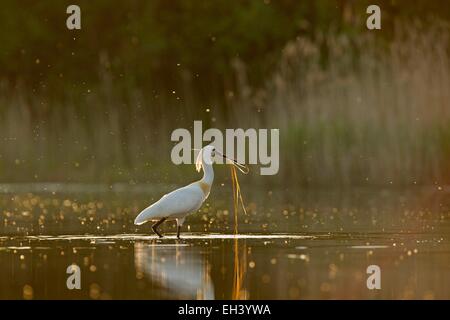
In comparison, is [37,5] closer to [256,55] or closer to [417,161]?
[256,55]

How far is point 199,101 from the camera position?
29.5m

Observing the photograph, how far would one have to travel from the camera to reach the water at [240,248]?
1030 cm

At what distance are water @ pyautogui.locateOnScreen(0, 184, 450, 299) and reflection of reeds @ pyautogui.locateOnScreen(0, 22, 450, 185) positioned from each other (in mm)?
934

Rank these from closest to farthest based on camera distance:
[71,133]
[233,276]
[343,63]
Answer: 1. [233,276]
2. [343,63]
3. [71,133]

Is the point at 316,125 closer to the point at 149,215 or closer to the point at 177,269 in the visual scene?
the point at 149,215

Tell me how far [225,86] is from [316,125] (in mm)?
7893

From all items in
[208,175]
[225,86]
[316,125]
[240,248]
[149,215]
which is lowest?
[240,248]

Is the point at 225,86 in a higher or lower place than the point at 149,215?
higher

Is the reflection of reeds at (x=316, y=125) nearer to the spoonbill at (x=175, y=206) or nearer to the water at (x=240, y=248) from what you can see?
the water at (x=240, y=248)

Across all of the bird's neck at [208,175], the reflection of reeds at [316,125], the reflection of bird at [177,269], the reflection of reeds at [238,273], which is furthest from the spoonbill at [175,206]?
the reflection of reeds at [316,125]

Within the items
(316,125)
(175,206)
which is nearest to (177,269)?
(175,206)

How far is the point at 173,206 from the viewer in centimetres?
1430

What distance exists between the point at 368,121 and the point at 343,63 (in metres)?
2.61
